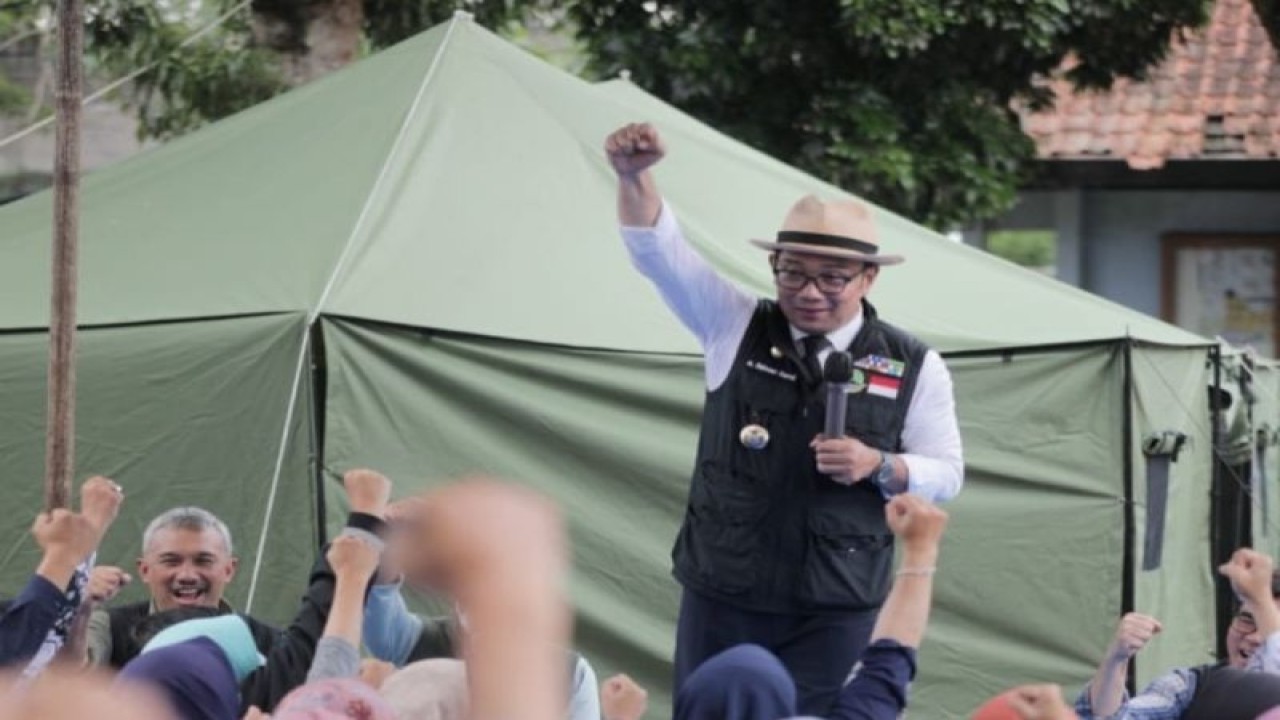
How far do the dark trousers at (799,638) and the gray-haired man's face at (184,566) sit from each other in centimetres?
151

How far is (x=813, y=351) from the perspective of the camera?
16.6ft

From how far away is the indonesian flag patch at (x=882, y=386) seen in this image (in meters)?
5.06

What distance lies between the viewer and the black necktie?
16.5 feet

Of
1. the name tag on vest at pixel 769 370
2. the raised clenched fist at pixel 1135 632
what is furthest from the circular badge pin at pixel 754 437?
the raised clenched fist at pixel 1135 632

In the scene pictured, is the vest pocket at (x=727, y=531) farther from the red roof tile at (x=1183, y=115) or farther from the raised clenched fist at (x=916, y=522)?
the red roof tile at (x=1183, y=115)

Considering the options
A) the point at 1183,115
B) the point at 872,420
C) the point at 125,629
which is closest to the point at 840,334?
the point at 872,420

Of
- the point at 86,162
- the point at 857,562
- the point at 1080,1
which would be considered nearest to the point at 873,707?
the point at 857,562

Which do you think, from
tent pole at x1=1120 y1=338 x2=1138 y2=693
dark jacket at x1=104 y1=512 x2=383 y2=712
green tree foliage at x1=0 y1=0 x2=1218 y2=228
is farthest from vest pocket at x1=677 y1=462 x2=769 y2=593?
green tree foliage at x1=0 y1=0 x2=1218 y2=228

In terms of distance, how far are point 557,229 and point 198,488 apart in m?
1.46

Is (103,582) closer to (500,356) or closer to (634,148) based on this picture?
(500,356)

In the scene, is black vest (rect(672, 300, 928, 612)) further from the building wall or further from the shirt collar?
the building wall

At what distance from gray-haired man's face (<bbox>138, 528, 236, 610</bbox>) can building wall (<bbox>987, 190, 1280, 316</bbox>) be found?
11165 millimetres

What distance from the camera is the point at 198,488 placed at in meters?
6.42

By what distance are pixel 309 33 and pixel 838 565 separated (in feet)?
18.5
